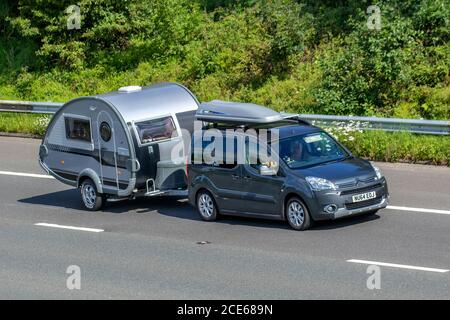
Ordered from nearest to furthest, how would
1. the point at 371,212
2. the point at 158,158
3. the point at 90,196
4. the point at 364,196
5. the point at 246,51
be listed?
the point at 364,196 → the point at 371,212 → the point at 158,158 → the point at 90,196 → the point at 246,51

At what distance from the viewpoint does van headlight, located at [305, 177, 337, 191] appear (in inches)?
695

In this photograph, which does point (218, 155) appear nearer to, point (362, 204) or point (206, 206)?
point (206, 206)

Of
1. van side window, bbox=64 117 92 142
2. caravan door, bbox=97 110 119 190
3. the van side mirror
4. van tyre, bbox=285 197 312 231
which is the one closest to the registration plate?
van tyre, bbox=285 197 312 231

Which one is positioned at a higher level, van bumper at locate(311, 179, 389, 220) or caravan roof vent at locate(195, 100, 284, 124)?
caravan roof vent at locate(195, 100, 284, 124)

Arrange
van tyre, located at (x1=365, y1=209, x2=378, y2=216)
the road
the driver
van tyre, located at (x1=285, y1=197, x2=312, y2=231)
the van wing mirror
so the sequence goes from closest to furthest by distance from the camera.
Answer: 1. the road
2. van tyre, located at (x1=285, y1=197, x2=312, y2=231)
3. van tyre, located at (x1=365, y1=209, x2=378, y2=216)
4. the driver
5. the van wing mirror

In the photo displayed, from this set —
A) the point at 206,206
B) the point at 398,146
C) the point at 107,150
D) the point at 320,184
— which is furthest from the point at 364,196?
the point at 398,146

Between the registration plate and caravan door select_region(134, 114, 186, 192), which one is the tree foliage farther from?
the registration plate

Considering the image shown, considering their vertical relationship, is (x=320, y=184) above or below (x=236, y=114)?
below

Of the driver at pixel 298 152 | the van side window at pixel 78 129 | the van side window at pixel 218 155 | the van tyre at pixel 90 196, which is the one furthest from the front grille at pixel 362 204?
the van side window at pixel 78 129

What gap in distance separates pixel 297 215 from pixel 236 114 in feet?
7.99

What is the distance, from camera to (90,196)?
68.9ft

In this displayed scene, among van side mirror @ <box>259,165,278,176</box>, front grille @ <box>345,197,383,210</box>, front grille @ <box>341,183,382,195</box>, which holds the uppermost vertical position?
van side mirror @ <box>259,165,278,176</box>

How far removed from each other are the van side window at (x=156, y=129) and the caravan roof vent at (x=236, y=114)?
102 cm

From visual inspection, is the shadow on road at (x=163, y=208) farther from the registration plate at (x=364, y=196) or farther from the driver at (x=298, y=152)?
the driver at (x=298, y=152)
